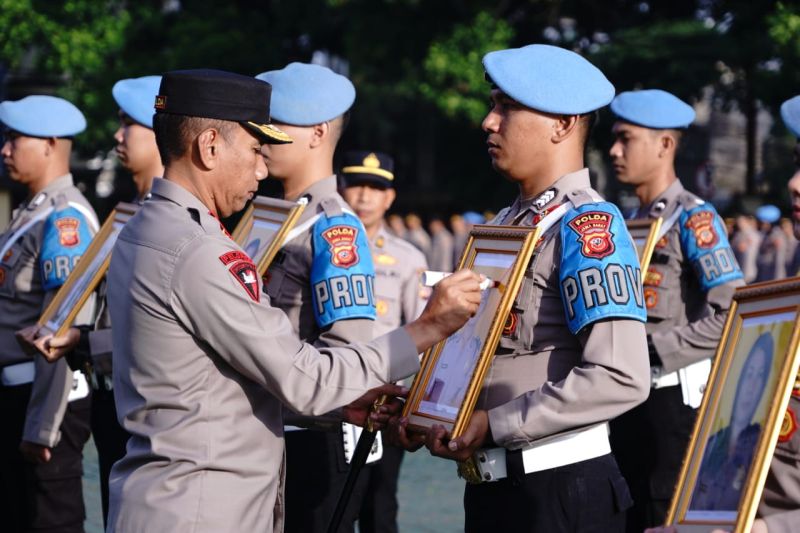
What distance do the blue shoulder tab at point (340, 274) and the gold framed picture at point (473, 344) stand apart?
2.96 feet

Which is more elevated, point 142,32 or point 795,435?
point 795,435

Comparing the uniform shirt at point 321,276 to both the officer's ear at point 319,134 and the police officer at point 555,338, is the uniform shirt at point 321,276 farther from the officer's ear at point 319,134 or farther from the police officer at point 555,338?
the police officer at point 555,338

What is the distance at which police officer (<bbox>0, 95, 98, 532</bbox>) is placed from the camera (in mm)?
6172

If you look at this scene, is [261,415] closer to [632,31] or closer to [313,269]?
[313,269]

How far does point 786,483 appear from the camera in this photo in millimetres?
3334

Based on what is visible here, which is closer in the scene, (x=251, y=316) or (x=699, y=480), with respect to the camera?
(x=699, y=480)

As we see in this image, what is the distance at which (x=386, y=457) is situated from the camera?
7359 mm

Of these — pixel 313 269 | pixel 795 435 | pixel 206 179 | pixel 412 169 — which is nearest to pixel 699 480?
pixel 795 435

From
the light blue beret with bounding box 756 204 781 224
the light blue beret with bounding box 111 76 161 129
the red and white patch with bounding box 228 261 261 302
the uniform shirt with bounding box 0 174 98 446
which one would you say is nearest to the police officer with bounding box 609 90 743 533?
the light blue beret with bounding box 111 76 161 129

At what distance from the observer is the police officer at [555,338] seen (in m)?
3.70

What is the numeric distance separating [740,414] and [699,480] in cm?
19

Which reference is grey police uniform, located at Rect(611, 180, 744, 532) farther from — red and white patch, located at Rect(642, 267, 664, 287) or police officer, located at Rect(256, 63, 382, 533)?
police officer, located at Rect(256, 63, 382, 533)

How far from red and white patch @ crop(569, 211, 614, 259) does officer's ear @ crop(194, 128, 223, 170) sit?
1066 millimetres

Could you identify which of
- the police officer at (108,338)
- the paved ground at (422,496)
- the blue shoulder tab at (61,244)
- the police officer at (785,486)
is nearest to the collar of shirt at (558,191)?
the police officer at (785,486)
